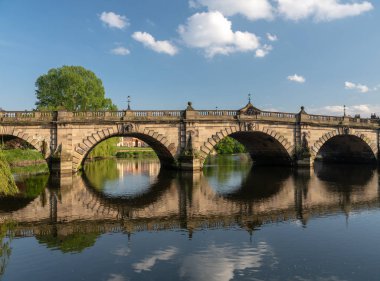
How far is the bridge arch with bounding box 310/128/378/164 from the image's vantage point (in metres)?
45.1

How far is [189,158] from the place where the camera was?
118ft

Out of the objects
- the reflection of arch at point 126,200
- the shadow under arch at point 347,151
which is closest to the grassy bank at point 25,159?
the reflection of arch at point 126,200

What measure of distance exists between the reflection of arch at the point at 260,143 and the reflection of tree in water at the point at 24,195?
17.8 meters

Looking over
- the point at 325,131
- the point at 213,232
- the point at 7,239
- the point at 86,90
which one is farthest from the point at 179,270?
the point at 86,90

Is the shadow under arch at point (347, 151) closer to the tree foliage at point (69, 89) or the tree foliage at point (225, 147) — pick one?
the tree foliage at point (69, 89)

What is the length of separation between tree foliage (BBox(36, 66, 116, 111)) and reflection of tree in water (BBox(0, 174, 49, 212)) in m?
28.1

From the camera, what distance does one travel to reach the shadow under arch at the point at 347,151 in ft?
165

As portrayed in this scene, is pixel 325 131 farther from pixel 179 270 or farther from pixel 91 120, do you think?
pixel 179 270

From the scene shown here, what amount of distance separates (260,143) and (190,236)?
35561 millimetres

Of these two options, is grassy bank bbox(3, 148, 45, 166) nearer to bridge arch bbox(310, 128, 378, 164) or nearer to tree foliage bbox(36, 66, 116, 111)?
tree foliage bbox(36, 66, 116, 111)

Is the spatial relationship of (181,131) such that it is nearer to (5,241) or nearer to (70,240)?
(70,240)

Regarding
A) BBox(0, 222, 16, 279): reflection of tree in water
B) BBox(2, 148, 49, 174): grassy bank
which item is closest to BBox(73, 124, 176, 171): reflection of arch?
BBox(2, 148, 49, 174): grassy bank

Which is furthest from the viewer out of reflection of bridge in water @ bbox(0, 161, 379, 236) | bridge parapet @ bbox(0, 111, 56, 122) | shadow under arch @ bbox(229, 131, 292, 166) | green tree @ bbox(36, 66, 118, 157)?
green tree @ bbox(36, 66, 118, 157)

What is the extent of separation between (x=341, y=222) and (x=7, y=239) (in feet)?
48.0
